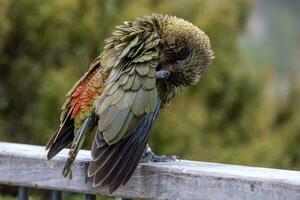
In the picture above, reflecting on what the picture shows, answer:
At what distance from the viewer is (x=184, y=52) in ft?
10.8

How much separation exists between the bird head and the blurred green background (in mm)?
1669

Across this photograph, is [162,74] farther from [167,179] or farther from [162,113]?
[162,113]

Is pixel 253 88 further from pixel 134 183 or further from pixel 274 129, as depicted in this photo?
pixel 134 183

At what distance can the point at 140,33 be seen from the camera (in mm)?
3223

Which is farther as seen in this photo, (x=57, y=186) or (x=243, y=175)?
(x=57, y=186)

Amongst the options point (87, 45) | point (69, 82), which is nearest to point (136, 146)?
point (69, 82)

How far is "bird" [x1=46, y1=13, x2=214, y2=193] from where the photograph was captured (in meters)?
2.84

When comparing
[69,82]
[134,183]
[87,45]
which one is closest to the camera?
[134,183]

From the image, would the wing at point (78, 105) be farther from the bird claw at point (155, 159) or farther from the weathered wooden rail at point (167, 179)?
the bird claw at point (155, 159)

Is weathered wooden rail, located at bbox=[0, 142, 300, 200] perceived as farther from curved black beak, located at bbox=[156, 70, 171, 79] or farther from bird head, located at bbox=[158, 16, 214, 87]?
bird head, located at bbox=[158, 16, 214, 87]

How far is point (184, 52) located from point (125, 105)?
1.55 ft

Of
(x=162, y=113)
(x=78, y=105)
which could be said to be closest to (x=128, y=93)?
(x=78, y=105)

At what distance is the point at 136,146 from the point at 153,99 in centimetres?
24

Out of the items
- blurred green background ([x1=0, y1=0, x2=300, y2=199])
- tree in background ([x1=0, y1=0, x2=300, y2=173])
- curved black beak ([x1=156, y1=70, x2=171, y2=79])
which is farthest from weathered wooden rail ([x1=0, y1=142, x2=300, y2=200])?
tree in background ([x1=0, y1=0, x2=300, y2=173])
